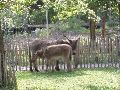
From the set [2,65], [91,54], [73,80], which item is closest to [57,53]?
[91,54]

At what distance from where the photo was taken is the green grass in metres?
13.8

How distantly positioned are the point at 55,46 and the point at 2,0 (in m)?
5.25

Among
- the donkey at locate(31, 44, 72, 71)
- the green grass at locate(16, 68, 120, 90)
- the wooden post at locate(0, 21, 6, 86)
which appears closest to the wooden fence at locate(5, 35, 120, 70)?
the green grass at locate(16, 68, 120, 90)

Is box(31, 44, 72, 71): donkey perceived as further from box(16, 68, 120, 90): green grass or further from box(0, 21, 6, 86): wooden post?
box(0, 21, 6, 86): wooden post

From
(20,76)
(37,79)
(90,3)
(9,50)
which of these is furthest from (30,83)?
(90,3)

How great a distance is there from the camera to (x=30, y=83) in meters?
15.0

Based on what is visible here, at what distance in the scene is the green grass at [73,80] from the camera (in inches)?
542

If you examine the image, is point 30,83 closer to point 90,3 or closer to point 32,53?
point 32,53

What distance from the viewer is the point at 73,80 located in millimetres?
15328

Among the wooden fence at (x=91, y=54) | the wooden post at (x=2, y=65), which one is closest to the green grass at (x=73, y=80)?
the wooden post at (x=2, y=65)

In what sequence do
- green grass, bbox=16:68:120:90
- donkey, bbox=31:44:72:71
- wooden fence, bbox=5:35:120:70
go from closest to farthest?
1. green grass, bbox=16:68:120:90
2. donkey, bbox=31:44:72:71
3. wooden fence, bbox=5:35:120:70

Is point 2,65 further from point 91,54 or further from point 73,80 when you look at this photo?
point 91,54

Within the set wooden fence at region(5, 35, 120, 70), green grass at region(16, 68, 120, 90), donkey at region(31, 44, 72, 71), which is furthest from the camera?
wooden fence at region(5, 35, 120, 70)

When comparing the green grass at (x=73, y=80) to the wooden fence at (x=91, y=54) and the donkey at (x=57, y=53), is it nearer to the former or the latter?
the donkey at (x=57, y=53)
